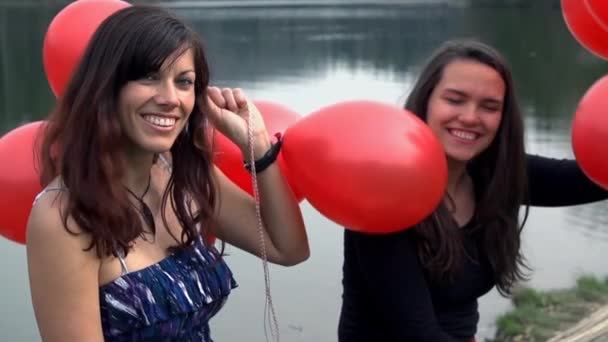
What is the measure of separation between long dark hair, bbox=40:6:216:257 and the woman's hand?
252 mm

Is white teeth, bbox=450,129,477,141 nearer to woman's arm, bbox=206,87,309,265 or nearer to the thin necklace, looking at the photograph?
woman's arm, bbox=206,87,309,265

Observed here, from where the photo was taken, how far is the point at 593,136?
6.44ft

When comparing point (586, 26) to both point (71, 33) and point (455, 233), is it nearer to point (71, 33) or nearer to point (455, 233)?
point (455, 233)

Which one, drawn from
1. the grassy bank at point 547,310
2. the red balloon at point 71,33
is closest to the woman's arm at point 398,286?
the red balloon at point 71,33

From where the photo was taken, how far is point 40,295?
4.47 ft

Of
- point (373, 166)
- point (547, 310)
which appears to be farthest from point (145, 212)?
point (547, 310)

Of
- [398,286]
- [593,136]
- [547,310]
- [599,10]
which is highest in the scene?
[599,10]

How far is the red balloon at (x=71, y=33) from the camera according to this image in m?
1.98

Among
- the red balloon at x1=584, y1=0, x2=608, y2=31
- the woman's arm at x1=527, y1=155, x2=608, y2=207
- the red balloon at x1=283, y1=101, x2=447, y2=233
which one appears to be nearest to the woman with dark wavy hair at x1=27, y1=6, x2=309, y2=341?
the red balloon at x1=283, y1=101, x2=447, y2=233

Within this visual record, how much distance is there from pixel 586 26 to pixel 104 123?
141cm

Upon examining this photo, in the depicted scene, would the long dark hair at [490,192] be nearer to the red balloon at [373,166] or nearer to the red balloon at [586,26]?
the red balloon at [373,166]

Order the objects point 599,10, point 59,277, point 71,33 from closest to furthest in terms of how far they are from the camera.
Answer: point 59,277
point 71,33
point 599,10

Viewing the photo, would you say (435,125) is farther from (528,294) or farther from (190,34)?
(528,294)

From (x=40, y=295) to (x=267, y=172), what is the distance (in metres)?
0.57
